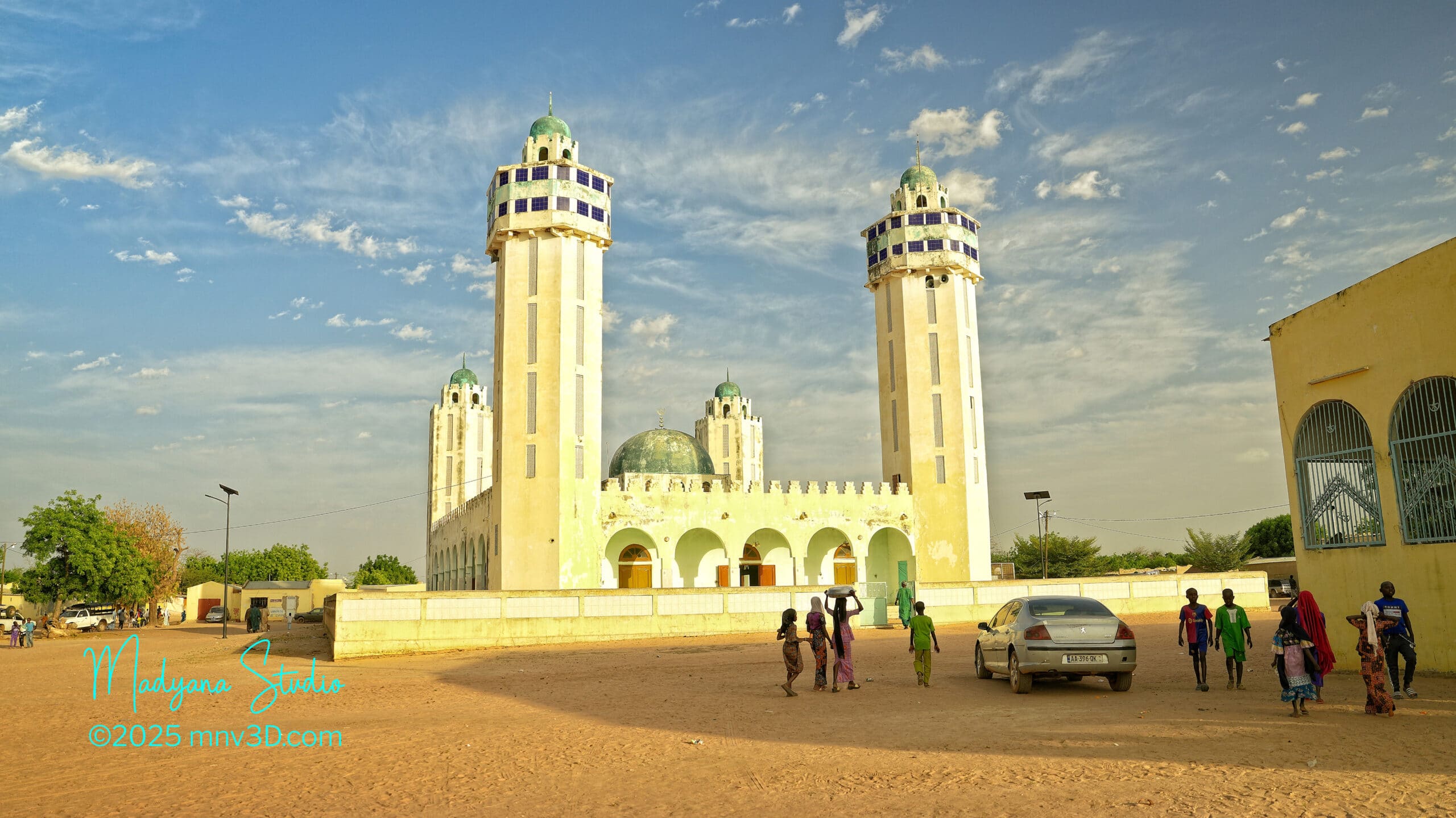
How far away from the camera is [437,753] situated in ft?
29.4

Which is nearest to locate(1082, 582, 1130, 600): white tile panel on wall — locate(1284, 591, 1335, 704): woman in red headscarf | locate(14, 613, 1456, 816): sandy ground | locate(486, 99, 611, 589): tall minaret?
locate(14, 613, 1456, 816): sandy ground

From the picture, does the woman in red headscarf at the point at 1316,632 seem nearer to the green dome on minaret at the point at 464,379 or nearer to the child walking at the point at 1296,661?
the child walking at the point at 1296,661

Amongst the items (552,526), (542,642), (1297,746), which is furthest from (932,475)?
(1297,746)

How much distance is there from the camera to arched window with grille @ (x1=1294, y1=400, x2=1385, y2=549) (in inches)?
512

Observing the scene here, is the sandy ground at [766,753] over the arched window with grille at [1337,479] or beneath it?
beneath

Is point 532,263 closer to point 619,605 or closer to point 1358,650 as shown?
point 619,605

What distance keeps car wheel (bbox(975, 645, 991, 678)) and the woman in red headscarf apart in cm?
499

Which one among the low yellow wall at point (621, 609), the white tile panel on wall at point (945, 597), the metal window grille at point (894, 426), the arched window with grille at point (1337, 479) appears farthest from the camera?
the metal window grille at point (894, 426)

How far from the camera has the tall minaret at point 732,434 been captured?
248 ft

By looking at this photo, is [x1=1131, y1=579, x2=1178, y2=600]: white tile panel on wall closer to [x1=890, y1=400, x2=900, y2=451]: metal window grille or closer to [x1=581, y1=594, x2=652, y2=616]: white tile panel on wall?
[x1=890, y1=400, x2=900, y2=451]: metal window grille

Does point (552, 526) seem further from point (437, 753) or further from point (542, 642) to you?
point (437, 753)

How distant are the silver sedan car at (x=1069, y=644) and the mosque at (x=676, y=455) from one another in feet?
82.9

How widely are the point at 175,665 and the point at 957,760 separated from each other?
19.8 metres

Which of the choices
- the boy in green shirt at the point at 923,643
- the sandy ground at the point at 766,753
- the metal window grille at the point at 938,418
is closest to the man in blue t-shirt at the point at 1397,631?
the sandy ground at the point at 766,753
